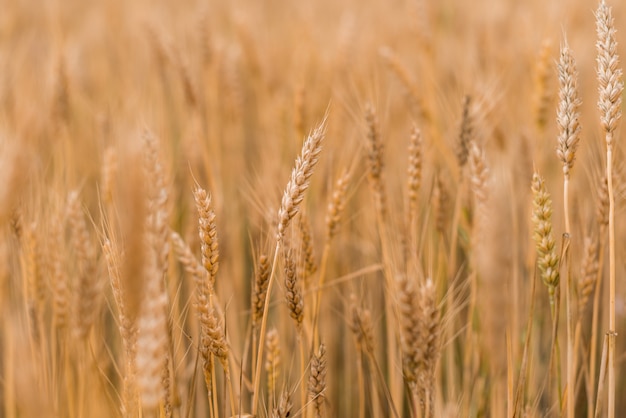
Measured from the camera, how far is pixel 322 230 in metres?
1.62

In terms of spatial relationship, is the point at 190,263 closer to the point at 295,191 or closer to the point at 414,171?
the point at 295,191

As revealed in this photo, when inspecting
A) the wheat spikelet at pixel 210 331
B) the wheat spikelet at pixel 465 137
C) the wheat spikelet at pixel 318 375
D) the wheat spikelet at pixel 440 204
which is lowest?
the wheat spikelet at pixel 318 375

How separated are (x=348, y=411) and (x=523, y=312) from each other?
1.87ft

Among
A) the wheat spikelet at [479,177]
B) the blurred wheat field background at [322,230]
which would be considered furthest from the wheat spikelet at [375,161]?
the wheat spikelet at [479,177]

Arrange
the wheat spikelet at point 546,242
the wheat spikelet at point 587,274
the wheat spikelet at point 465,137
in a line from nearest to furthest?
1. the wheat spikelet at point 546,242
2. the wheat spikelet at point 587,274
3. the wheat spikelet at point 465,137

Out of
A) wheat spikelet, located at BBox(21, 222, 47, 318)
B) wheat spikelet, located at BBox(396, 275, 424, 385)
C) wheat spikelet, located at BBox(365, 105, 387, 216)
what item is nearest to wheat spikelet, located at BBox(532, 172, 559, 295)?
wheat spikelet, located at BBox(396, 275, 424, 385)

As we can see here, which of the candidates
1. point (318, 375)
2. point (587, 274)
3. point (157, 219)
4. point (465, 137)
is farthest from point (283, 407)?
point (465, 137)

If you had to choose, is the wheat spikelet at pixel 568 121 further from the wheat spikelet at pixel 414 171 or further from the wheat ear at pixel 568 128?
the wheat spikelet at pixel 414 171

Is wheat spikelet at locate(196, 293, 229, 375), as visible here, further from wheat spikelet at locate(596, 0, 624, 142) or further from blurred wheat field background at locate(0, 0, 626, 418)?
wheat spikelet at locate(596, 0, 624, 142)

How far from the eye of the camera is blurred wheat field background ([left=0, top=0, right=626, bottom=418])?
35.5 inches

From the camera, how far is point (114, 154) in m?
1.47

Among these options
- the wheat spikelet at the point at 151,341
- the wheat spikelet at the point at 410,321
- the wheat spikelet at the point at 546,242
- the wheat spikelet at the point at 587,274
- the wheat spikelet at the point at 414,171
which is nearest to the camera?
the wheat spikelet at the point at 151,341

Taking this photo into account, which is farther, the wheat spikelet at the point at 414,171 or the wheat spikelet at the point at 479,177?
the wheat spikelet at the point at 414,171

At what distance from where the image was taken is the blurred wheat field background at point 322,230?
0.90 metres
